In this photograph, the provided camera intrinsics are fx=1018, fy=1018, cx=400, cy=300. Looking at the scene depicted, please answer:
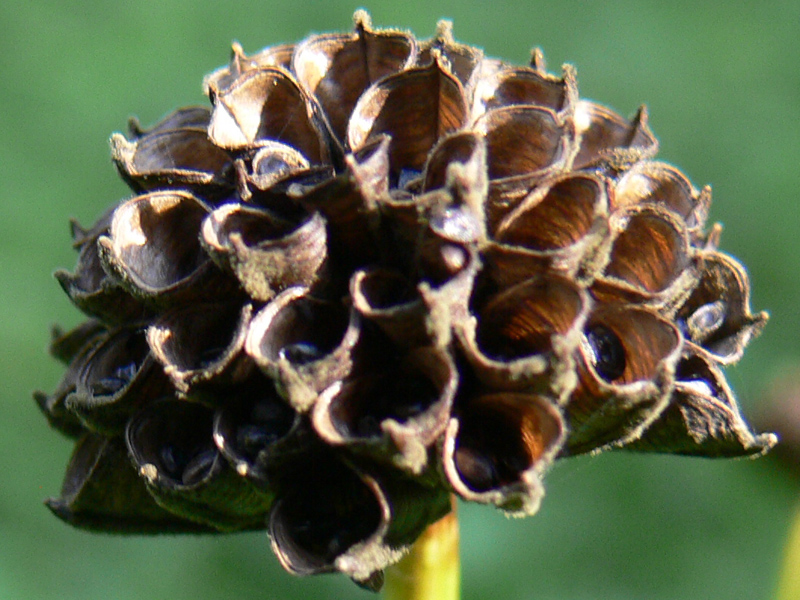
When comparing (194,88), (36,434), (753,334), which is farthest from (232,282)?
(194,88)

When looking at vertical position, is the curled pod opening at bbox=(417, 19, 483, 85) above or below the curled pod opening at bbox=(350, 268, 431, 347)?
above

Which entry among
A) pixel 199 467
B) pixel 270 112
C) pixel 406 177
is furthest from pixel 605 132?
pixel 199 467

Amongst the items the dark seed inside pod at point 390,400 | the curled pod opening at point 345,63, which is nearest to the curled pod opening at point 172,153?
the curled pod opening at point 345,63

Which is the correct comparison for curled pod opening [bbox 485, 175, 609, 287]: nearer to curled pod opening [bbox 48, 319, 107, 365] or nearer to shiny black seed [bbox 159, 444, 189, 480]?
shiny black seed [bbox 159, 444, 189, 480]

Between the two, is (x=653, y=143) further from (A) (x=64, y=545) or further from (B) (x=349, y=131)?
(A) (x=64, y=545)

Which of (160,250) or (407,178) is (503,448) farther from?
(160,250)

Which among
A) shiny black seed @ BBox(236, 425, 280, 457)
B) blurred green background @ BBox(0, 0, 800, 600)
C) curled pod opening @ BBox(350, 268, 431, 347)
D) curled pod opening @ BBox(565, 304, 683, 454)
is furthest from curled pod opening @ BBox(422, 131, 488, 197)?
blurred green background @ BBox(0, 0, 800, 600)

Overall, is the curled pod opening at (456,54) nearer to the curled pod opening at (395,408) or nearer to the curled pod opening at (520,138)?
the curled pod opening at (520,138)
